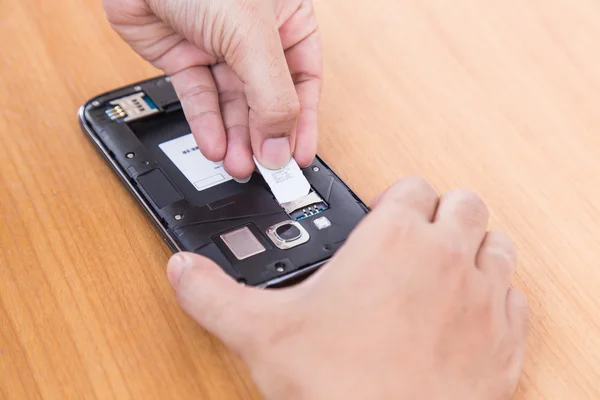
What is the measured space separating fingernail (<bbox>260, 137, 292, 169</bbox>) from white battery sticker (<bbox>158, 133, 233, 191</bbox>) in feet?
0.22

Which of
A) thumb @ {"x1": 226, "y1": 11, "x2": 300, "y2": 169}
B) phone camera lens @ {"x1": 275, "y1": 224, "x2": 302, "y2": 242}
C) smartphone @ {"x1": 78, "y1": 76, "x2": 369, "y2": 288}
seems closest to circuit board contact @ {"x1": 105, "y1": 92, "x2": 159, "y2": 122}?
smartphone @ {"x1": 78, "y1": 76, "x2": 369, "y2": 288}

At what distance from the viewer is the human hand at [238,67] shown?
3.14 ft

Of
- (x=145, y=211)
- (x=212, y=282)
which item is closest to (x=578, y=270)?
(x=212, y=282)

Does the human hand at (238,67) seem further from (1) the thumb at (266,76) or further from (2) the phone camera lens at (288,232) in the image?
(2) the phone camera lens at (288,232)

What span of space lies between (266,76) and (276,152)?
0.11m

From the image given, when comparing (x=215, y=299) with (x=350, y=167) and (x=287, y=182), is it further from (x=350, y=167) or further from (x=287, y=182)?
(x=350, y=167)

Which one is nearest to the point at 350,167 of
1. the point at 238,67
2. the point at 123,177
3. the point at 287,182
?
the point at 287,182

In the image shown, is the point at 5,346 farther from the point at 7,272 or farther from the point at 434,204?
the point at 434,204

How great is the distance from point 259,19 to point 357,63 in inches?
12.5

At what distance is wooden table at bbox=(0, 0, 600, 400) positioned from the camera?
83 centimetres

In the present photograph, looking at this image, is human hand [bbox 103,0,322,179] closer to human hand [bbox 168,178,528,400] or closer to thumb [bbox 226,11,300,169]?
thumb [bbox 226,11,300,169]

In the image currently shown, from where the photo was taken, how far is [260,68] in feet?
3.12

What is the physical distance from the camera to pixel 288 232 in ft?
3.05

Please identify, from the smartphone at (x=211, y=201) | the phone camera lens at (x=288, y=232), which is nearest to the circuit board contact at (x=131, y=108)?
the smartphone at (x=211, y=201)
